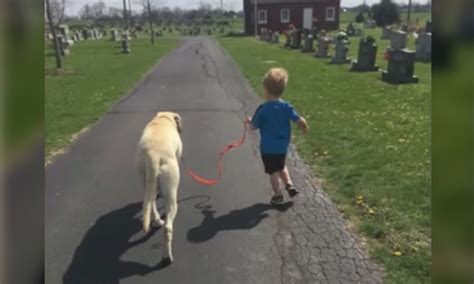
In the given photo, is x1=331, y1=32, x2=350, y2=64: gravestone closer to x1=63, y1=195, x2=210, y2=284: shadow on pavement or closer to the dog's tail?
x1=63, y1=195, x2=210, y2=284: shadow on pavement

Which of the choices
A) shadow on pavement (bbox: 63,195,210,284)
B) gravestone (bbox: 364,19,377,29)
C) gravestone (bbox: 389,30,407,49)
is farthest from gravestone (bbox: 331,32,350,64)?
gravestone (bbox: 364,19,377,29)

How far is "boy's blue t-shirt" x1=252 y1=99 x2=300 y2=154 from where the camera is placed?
5.06m

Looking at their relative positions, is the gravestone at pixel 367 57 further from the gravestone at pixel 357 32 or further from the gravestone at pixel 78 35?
the gravestone at pixel 78 35

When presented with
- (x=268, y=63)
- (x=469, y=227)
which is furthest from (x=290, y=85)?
(x=469, y=227)

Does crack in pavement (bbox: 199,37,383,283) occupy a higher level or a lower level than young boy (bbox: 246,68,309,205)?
lower

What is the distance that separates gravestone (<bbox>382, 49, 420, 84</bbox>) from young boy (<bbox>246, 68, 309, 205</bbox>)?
1091 cm

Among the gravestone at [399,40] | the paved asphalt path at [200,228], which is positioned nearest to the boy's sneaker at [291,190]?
the paved asphalt path at [200,228]

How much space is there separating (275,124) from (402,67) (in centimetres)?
1118

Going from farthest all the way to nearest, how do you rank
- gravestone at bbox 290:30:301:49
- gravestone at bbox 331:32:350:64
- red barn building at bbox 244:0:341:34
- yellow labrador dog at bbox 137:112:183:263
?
red barn building at bbox 244:0:341:34
gravestone at bbox 290:30:301:49
gravestone at bbox 331:32:350:64
yellow labrador dog at bbox 137:112:183:263

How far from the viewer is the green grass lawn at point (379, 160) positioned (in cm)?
419

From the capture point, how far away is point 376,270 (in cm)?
376

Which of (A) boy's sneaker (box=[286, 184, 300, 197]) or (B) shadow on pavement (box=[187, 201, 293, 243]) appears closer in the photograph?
(B) shadow on pavement (box=[187, 201, 293, 243])

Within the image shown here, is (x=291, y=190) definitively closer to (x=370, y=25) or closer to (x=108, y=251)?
(x=108, y=251)

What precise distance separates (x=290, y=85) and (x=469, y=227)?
13.8 meters
